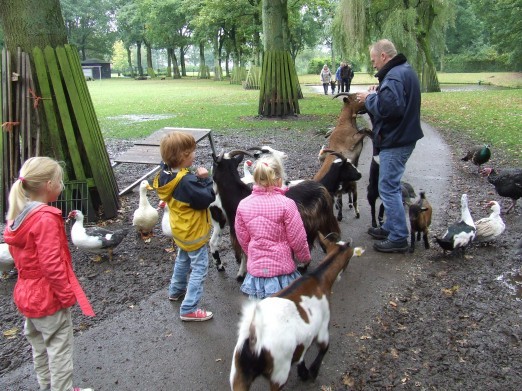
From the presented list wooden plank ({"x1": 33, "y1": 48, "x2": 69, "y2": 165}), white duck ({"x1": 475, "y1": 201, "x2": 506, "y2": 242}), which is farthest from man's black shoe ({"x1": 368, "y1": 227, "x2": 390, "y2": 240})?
wooden plank ({"x1": 33, "y1": 48, "x2": 69, "y2": 165})

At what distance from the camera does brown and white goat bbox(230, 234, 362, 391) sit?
2668mm

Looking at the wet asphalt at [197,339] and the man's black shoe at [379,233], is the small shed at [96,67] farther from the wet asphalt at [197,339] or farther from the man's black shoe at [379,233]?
the wet asphalt at [197,339]

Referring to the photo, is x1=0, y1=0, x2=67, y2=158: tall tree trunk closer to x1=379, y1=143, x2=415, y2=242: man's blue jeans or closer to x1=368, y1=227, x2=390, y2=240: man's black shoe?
x1=379, y1=143, x2=415, y2=242: man's blue jeans

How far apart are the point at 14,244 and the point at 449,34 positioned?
70.2 m

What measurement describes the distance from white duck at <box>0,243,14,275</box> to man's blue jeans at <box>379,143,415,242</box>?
4168mm

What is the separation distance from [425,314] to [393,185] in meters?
1.59

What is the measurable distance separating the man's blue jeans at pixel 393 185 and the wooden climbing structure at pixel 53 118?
3.99 meters

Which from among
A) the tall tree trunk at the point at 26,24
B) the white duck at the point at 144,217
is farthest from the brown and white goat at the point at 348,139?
the tall tree trunk at the point at 26,24

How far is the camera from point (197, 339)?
3.98 meters

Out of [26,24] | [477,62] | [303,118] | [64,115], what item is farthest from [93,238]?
[477,62]

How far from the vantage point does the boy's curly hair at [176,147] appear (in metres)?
3.76

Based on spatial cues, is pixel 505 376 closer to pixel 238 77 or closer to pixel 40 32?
pixel 40 32

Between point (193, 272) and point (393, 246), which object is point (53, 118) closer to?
point (193, 272)

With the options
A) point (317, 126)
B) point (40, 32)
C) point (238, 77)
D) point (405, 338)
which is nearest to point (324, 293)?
point (405, 338)
